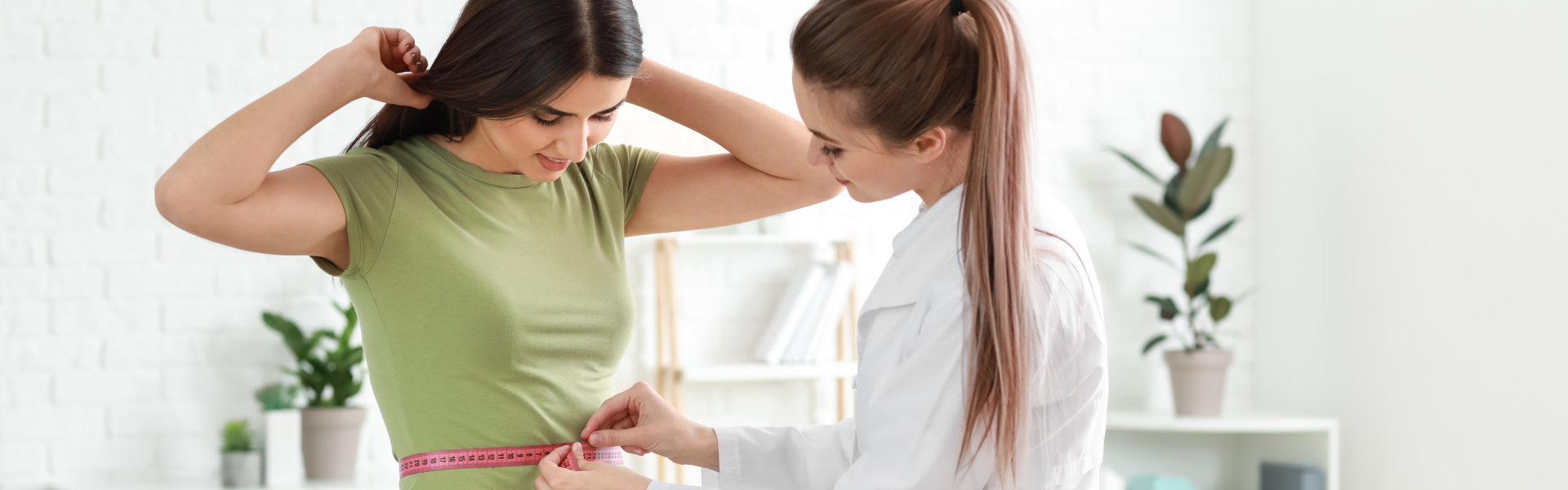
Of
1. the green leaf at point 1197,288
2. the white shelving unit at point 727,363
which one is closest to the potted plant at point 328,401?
the white shelving unit at point 727,363

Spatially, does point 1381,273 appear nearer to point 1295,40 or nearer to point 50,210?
point 1295,40

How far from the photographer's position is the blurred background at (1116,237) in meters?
2.81

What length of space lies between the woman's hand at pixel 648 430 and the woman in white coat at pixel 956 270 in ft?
0.37

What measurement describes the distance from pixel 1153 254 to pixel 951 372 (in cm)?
249

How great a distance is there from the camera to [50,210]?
3.14 metres

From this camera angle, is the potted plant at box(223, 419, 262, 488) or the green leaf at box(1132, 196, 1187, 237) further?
→ the green leaf at box(1132, 196, 1187, 237)

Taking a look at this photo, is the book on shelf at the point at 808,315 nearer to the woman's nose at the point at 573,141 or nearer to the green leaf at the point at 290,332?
the green leaf at the point at 290,332

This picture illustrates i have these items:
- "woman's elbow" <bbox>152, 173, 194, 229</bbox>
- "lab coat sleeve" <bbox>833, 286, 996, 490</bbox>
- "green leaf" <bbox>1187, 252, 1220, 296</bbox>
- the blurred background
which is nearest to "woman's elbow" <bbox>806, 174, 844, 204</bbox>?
"lab coat sleeve" <bbox>833, 286, 996, 490</bbox>

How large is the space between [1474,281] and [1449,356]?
21 cm

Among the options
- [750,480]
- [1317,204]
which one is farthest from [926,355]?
[1317,204]

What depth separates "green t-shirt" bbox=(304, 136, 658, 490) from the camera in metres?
1.16

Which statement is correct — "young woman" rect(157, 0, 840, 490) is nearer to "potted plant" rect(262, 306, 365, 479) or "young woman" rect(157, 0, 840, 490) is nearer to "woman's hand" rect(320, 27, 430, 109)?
"woman's hand" rect(320, 27, 430, 109)

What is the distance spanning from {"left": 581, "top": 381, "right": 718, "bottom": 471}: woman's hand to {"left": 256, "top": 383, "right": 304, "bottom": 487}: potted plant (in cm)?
202

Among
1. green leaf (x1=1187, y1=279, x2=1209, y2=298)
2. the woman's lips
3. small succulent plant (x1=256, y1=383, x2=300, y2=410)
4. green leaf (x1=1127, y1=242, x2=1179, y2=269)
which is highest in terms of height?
the woman's lips
